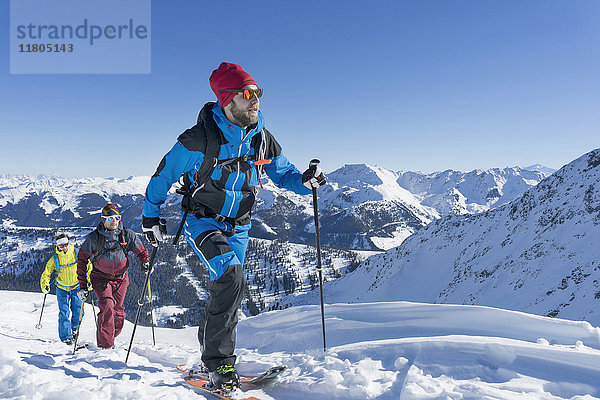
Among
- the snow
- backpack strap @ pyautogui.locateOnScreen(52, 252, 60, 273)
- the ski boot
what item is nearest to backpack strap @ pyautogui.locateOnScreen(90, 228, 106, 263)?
the snow

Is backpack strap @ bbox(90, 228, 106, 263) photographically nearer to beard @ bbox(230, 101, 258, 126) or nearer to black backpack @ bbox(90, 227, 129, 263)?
black backpack @ bbox(90, 227, 129, 263)

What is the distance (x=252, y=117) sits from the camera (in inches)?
192

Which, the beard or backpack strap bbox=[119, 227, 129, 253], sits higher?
the beard

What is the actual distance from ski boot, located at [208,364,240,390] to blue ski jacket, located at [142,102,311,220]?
2024 mm

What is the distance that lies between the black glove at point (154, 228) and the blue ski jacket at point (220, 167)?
0.33 feet

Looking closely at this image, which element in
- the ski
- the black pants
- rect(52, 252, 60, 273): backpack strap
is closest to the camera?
the ski

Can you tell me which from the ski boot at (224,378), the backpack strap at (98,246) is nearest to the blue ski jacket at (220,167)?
the ski boot at (224,378)

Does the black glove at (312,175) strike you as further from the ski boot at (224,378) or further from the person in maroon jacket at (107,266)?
the person in maroon jacket at (107,266)

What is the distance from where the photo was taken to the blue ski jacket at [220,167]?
15.1ft

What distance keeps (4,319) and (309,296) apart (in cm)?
8439

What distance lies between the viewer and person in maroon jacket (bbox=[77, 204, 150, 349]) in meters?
8.30

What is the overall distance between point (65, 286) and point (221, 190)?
339 inches

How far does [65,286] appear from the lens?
10.5m

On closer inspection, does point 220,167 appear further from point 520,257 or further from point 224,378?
point 520,257
